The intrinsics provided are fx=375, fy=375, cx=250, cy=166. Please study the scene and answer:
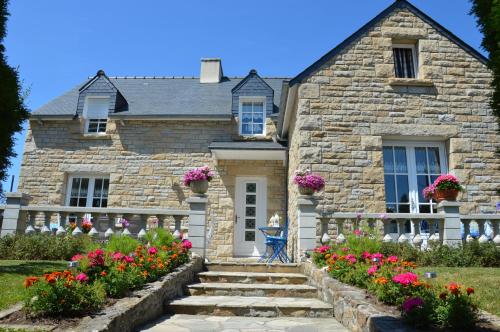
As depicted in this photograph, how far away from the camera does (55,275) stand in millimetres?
3135

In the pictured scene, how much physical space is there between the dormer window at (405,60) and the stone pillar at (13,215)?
867 centimetres

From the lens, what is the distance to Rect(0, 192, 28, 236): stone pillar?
6.92 m

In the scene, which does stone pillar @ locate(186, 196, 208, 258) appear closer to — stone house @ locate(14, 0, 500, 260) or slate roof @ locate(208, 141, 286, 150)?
stone house @ locate(14, 0, 500, 260)

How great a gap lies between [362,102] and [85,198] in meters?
8.35

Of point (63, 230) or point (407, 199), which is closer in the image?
point (63, 230)

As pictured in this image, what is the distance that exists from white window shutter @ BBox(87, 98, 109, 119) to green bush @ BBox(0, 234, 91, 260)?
19.7 ft

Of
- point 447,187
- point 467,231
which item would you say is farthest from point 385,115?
point 467,231

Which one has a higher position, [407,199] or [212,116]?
[212,116]

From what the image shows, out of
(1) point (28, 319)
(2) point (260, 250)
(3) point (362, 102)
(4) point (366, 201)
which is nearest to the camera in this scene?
(1) point (28, 319)

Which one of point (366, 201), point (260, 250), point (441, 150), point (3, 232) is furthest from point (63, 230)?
point (441, 150)

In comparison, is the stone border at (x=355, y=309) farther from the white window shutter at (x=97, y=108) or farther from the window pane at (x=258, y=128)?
the white window shutter at (x=97, y=108)

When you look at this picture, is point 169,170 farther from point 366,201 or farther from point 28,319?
point 28,319

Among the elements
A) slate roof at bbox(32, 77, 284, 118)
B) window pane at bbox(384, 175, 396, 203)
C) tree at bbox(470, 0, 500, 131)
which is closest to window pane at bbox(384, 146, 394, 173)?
window pane at bbox(384, 175, 396, 203)

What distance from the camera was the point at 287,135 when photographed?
11.3 m
